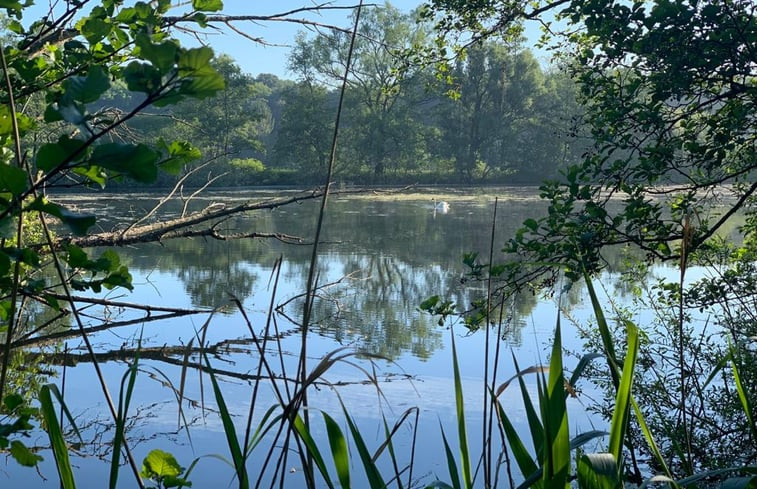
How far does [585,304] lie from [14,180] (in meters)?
6.69

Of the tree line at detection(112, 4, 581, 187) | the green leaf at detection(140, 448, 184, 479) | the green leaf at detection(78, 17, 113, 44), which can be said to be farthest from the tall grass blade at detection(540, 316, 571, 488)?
the tree line at detection(112, 4, 581, 187)

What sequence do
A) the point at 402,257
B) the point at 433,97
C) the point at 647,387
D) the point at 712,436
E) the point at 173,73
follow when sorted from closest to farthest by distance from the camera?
the point at 173,73, the point at 712,436, the point at 647,387, the point at 402,257, the point at 433,97

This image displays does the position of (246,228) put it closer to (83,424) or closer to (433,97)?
(83,424)

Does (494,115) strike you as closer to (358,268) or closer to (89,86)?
(358,268)

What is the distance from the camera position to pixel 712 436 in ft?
9.30

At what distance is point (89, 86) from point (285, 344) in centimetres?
449

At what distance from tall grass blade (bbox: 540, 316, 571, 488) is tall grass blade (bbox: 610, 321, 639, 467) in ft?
0.17

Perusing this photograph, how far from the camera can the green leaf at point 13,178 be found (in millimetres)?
827

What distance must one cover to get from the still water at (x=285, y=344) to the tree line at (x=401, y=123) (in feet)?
49.4

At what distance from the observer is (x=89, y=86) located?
2.67 ft

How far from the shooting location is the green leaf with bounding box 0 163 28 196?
0.83 meters

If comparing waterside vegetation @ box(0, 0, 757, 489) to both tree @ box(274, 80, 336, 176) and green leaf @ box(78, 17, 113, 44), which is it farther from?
tree @ box(274, 80, 336, 176)

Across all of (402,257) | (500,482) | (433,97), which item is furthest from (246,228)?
(433,97)

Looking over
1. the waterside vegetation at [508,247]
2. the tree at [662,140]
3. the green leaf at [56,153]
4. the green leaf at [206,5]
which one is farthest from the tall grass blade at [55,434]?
the tree at [662,140]
